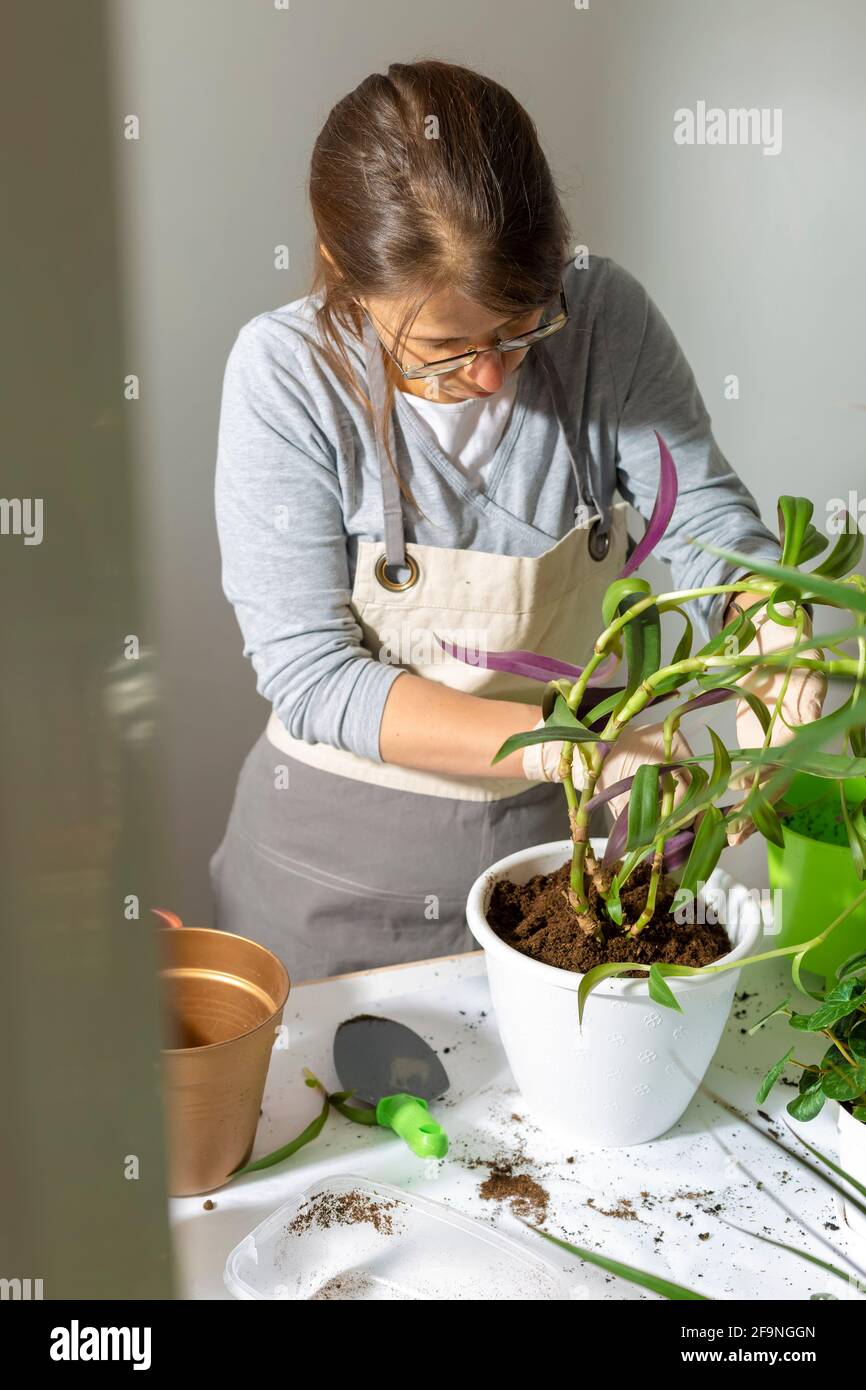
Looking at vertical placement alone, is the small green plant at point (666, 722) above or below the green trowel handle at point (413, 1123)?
above

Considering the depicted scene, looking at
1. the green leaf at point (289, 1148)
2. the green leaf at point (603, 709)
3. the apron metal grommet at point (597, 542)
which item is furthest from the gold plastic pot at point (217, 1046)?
the apron metal grommet at point (597, 542)

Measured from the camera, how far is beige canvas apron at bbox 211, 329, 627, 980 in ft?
4.28

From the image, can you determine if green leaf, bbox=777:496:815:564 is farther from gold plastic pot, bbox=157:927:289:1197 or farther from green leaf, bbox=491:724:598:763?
gold plastic pot, bbox=157:927:289:1197

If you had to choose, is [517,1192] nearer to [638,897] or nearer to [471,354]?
[638,897]

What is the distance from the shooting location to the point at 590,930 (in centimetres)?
83

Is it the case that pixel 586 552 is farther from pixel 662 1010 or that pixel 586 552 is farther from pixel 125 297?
pixel 125 297

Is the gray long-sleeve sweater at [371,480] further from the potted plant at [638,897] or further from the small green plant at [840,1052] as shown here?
the small green plant at [840,1052]

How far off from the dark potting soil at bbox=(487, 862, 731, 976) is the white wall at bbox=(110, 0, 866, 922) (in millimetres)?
816

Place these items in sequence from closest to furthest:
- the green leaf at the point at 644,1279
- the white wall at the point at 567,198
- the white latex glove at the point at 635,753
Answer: the green leaf at the point at 644,1279
the white latex glove at the point at 635,753
the white wall at the point at 567,198

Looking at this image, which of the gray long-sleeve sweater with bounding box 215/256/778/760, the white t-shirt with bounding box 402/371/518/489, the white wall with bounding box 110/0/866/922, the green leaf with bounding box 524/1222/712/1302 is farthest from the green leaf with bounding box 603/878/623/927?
the white wall with bounding box 110/0/866/922

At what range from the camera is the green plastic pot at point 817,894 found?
899 millimetres

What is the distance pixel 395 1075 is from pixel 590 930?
191 mm

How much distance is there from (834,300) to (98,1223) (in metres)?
2.09

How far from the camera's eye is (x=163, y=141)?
1.68 meters
